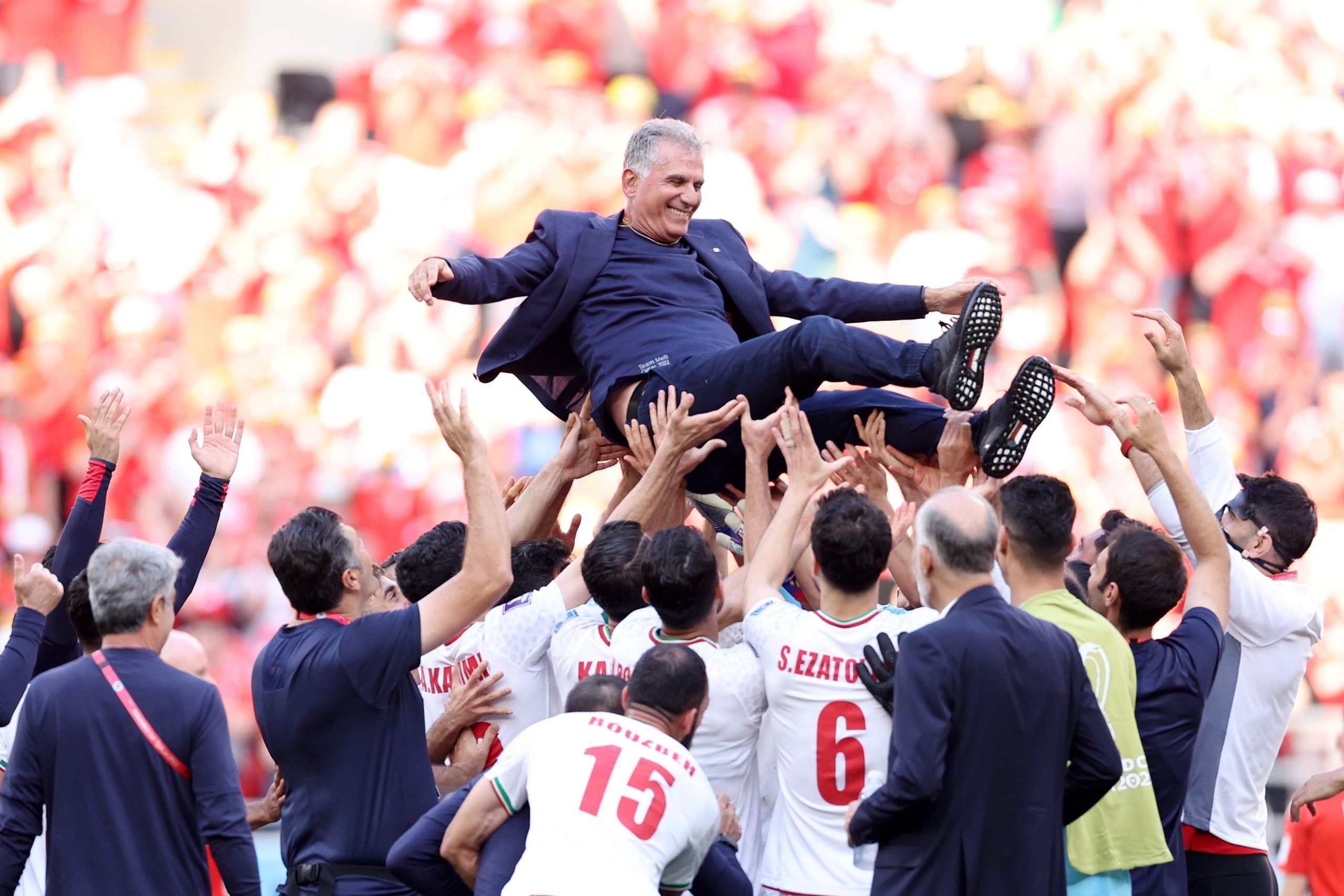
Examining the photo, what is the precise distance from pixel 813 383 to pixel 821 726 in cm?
112

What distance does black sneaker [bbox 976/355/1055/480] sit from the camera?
3477 mm

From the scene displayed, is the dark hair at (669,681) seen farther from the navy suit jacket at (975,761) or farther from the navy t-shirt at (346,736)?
the navy t-shirt at (346,736)

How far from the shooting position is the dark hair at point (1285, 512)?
12.1 ft

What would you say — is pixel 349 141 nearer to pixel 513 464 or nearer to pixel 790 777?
pixel 513 464

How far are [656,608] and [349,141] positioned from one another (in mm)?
8023

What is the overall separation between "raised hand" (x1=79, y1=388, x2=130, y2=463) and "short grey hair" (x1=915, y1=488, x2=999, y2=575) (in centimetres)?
236

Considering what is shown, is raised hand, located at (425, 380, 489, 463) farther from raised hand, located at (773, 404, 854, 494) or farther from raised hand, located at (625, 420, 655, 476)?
raised hand, located at (625, 420, 655, 476)

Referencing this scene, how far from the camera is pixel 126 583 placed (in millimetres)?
2994

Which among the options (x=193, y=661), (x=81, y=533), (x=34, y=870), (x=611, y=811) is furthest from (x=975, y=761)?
(x=193, y=661)

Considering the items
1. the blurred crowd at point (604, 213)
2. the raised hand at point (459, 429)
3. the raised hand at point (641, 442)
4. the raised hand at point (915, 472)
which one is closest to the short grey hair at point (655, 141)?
the raised hand at point (641, 442)

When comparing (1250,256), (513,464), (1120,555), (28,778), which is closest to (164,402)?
(513,464)

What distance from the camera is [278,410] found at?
9.53 metres

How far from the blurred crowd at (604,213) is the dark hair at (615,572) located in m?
5.53

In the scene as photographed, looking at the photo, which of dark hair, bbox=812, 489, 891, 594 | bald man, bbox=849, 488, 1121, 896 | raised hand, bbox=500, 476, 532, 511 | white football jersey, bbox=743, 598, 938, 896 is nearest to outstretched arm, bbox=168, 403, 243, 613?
raised hand, bbox=500, 476, 532, 511
